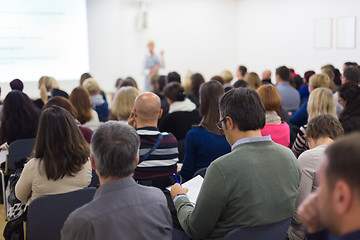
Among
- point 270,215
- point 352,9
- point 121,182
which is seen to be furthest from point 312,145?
point 352,9

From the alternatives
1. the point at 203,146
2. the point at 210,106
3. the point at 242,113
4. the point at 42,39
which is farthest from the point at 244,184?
the point at 42,39

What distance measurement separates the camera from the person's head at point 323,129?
2.54 metres

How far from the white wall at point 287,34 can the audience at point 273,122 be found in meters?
5.98

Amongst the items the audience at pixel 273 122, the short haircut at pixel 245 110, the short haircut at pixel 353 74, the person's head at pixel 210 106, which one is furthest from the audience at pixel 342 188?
the short haircut at pixel 353 74

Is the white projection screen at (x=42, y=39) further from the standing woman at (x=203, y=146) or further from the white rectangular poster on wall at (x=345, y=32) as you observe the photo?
the standing woman at (x=203, y=146)

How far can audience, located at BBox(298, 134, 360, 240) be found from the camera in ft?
3.01

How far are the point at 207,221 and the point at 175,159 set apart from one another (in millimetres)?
983

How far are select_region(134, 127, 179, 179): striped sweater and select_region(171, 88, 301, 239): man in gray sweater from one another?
2.28 ft

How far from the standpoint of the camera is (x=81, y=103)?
4324 millimetres

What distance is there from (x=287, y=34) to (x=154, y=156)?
8.74 meters

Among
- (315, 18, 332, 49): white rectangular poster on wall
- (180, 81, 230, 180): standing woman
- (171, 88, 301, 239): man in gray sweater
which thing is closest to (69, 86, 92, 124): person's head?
(180, 81, 230, 180): standing woman

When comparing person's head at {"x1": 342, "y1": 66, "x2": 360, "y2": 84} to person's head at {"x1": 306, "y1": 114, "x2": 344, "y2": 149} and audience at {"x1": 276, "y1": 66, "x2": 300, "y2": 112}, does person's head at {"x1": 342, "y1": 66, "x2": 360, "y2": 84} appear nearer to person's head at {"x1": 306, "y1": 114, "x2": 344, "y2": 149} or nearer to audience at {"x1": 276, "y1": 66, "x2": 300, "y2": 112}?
audience at {"x1": 276, "y1": 66, "x2": 300, "y2": 112}

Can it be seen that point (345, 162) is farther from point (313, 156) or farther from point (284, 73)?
point (284, 73)

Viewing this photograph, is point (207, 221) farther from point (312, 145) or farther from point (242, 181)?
point (312, 145)
